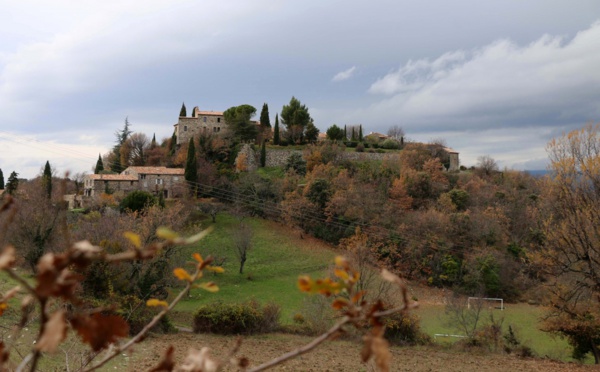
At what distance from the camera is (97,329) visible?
79cm

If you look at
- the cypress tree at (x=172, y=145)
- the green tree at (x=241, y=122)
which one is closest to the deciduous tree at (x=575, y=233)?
the green tree at (x=241, y=122)

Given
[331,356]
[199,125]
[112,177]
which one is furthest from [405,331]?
[199,125]

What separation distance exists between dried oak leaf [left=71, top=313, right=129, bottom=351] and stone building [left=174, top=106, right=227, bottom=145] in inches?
1946

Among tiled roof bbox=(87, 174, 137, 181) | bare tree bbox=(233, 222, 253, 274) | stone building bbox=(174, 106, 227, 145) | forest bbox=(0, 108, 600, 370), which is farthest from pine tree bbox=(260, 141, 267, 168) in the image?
bare tree bbox=(233, 222, 253, 274)

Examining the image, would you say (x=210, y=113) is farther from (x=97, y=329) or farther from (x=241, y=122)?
(x=97, y=329)

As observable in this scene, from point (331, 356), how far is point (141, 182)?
30.7 m

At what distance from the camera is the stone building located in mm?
50156

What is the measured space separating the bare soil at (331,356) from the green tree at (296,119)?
35.6 metres

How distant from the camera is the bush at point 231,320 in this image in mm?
16203

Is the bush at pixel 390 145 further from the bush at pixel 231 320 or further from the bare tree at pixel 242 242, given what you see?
the bush at pixel 231 320

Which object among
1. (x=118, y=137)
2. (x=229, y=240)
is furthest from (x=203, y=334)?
(x=118, y=137)

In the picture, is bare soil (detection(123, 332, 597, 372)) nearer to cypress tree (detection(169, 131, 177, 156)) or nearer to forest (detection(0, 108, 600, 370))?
forest (detection(0, 108, 600, 370))

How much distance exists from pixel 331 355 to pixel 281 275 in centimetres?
1432

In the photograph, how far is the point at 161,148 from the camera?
51.8m
